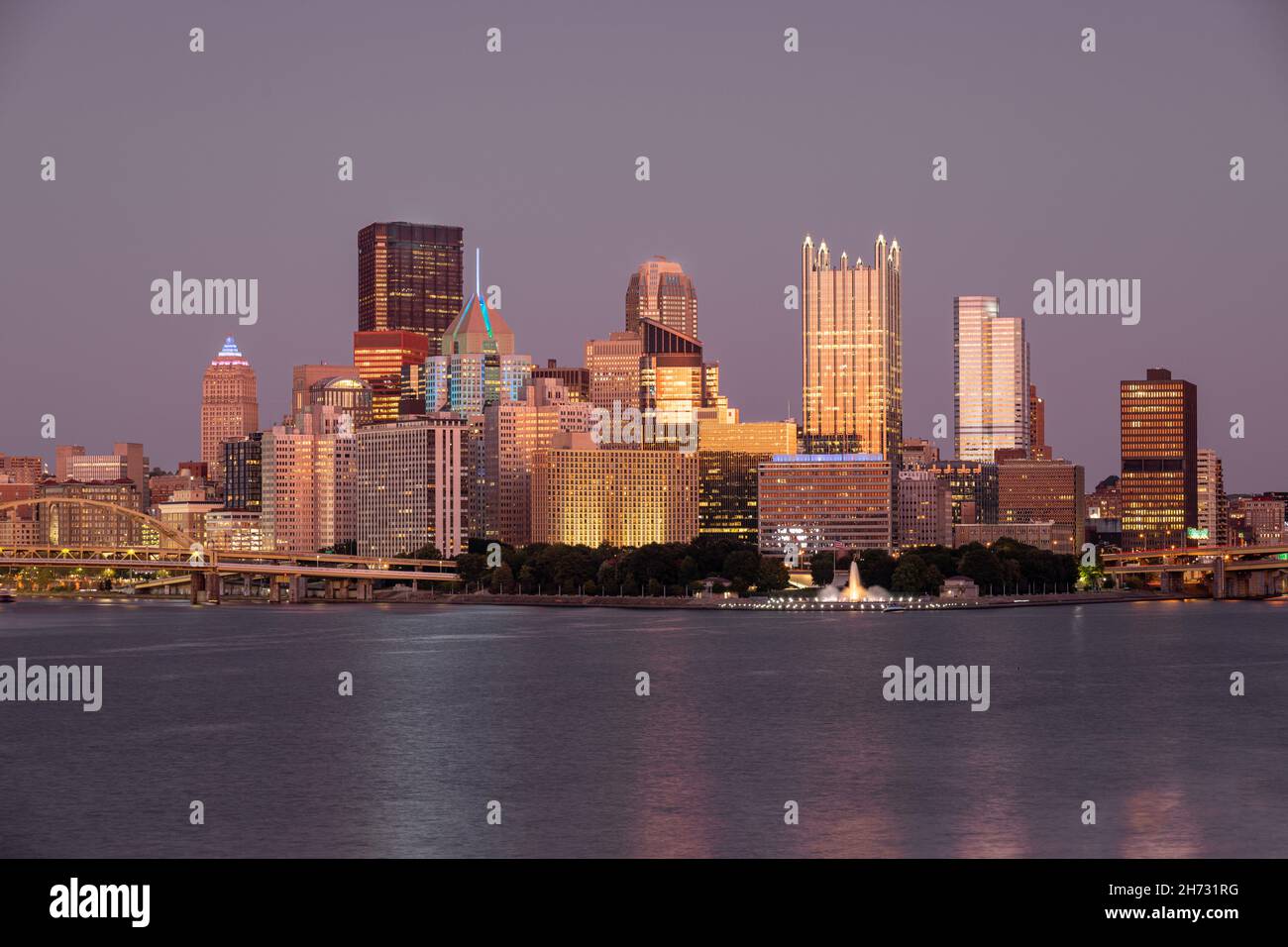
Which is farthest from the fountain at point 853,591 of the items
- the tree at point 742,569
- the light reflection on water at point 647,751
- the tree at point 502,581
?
the light reflection on water at point 647,751

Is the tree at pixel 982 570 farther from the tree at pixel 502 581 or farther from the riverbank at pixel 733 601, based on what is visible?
the tree at pixel 502 581

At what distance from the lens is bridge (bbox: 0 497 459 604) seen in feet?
493

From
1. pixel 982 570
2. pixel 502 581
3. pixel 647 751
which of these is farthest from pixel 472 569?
pixel 647 751

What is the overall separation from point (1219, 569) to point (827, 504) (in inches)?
1644

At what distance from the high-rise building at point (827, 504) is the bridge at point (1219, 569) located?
75.4 feet

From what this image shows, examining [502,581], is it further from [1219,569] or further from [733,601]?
[1219,569]

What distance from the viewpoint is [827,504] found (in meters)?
190
